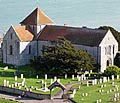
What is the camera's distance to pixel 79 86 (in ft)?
139

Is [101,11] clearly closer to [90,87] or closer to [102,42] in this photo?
[102,42]

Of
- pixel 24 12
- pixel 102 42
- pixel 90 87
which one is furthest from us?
pixel 24 12

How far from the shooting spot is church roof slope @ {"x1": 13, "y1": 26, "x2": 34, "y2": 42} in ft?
190

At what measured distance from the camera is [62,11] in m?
Result: 125

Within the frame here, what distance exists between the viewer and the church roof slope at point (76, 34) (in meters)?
53.7

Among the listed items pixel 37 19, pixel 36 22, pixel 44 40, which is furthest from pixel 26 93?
pixel 37 19

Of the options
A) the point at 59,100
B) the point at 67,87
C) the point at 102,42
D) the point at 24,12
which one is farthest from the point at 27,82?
the point at 24,12

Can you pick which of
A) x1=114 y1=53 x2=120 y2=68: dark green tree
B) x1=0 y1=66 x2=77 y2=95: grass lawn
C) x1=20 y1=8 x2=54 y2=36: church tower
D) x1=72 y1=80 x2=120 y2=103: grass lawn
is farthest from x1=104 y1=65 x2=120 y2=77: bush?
x1=20 y1=8 x2=54 y2=36: church tower

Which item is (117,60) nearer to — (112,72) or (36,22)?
(112,72)

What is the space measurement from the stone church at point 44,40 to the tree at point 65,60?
319 cm

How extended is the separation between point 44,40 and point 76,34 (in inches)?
183

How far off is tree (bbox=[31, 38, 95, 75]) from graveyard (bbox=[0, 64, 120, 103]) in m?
0.97

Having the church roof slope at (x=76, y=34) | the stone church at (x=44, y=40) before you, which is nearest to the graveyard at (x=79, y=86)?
the stone church at (x=44, y=40)

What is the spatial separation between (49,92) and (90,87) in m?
4.54
